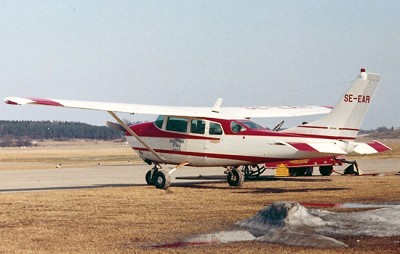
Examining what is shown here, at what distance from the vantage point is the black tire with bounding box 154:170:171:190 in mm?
26641

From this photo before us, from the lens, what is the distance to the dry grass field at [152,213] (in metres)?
13.7

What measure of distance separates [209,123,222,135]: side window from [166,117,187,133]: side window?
1.03 metres

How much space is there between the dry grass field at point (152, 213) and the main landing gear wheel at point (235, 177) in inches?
14.9

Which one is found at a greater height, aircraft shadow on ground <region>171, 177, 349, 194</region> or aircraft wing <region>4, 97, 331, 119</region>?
aircraft wing <region>4, 97, 331, 119</region>

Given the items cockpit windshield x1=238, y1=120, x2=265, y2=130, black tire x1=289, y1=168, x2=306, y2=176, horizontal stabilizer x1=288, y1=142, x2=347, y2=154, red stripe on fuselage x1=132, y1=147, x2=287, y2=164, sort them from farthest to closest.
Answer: black tire x1=289, y1=168, x2=306, y2=176 < cockpit windshield x1=238, y1=120, x2=265, y2=130 < red stripe on fuselage x1=132, y1=147, x2=287, y2=164 < horizontal stabilizer x1=288, y1=142, x2=347, y2=154

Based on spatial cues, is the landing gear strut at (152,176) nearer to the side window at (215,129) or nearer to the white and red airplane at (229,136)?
the white and red airplane at (229,136)

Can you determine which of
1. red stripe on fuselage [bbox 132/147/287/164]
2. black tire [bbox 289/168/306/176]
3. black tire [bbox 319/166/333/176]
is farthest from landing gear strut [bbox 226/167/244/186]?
black tire [bbox 319/166/333/176]

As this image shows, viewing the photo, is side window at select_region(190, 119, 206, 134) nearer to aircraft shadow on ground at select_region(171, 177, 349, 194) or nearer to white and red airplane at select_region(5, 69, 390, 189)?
white and red airplane at select_region(5, 69, 390, 189)

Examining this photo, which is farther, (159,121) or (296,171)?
(296,171)

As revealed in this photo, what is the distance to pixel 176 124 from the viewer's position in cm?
2792

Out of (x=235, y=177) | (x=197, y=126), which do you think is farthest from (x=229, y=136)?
(x=235, y=177)

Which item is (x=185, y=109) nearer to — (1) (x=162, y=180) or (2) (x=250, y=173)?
(1) (x=162, y=180)

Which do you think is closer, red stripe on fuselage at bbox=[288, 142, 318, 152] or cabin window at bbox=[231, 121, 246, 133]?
red stripe on fuselage at bbox=[288, 142, 318, 152]

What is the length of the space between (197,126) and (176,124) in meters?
0.88
